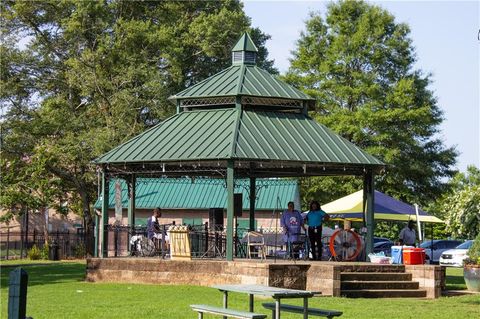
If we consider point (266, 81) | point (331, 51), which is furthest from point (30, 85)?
point (266, 81)

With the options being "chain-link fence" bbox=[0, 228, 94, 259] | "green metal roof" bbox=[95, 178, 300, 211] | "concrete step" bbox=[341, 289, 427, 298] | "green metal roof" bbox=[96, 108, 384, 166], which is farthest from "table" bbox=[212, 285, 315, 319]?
"chain-link fence" bbox=[0, 228, 94, 259]

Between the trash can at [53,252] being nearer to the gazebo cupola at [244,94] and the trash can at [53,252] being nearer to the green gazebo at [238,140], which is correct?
the green gazebo at [238,140]

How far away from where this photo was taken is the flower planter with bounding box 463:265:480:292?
24953mm

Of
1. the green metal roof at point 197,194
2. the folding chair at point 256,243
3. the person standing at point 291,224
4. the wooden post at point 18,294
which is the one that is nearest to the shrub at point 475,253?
the person standing at point 291,224

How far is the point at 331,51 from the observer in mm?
53594

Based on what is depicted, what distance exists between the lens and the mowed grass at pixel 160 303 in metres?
18.1

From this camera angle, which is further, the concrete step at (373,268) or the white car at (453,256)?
the white car at (453,256)

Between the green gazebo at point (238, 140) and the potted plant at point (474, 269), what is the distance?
114 inches

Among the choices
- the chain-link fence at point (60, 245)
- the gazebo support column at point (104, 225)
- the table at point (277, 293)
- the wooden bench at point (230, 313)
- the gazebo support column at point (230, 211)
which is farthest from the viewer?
the chain-link fence at point (60, 245)

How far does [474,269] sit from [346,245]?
379 cm

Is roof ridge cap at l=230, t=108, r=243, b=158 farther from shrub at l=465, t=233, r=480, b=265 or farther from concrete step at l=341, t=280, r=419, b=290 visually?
shrub at l=465, t=233, r=480, b=265

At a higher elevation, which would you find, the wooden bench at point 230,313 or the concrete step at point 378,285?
the concrete step at point 378,285

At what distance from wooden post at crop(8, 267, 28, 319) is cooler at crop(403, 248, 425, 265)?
1630 cm

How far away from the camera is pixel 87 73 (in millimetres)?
45125
